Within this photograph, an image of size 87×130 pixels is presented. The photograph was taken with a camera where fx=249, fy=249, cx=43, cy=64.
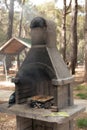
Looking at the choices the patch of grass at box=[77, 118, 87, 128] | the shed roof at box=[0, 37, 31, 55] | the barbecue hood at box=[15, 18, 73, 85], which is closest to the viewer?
the barbecue hood at box=[15, 18, 73, 85]

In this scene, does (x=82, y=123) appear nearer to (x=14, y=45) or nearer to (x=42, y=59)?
(x=42, y=59)

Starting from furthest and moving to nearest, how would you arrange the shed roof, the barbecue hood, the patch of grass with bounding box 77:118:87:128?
the shed roof
the patch of grass with bounding box 77:118:87:128
the barbecue hood

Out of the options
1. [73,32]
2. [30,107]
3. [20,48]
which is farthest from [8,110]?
[20,48]

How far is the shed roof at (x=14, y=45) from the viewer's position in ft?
56.2

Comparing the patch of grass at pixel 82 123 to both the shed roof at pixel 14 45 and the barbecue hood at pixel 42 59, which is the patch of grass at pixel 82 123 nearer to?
the barbecue hood at pixel 42 59

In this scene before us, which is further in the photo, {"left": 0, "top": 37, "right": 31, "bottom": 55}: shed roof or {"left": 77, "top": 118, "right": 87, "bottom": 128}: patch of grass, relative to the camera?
{"left": 0, "top": 37, "right": 31, "bottom": 55}: shed roof

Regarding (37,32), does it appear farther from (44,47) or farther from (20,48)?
(20,48)

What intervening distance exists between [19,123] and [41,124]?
52 cm

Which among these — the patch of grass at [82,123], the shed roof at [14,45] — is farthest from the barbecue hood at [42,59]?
the shed roof at [14,45]

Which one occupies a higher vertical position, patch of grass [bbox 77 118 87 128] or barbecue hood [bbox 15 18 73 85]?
barbecue hood [bbox 15 18 73 85]

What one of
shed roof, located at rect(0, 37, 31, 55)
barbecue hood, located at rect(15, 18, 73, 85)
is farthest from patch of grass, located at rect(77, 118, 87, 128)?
shed roof, located at rect(0, 37, 31, 55)

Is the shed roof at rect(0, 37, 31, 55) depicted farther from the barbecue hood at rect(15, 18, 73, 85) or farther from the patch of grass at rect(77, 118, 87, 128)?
the barbecue hood at rect(15, 18, 73, 85)

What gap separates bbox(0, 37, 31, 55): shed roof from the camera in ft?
56.2

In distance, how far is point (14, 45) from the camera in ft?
60.7
